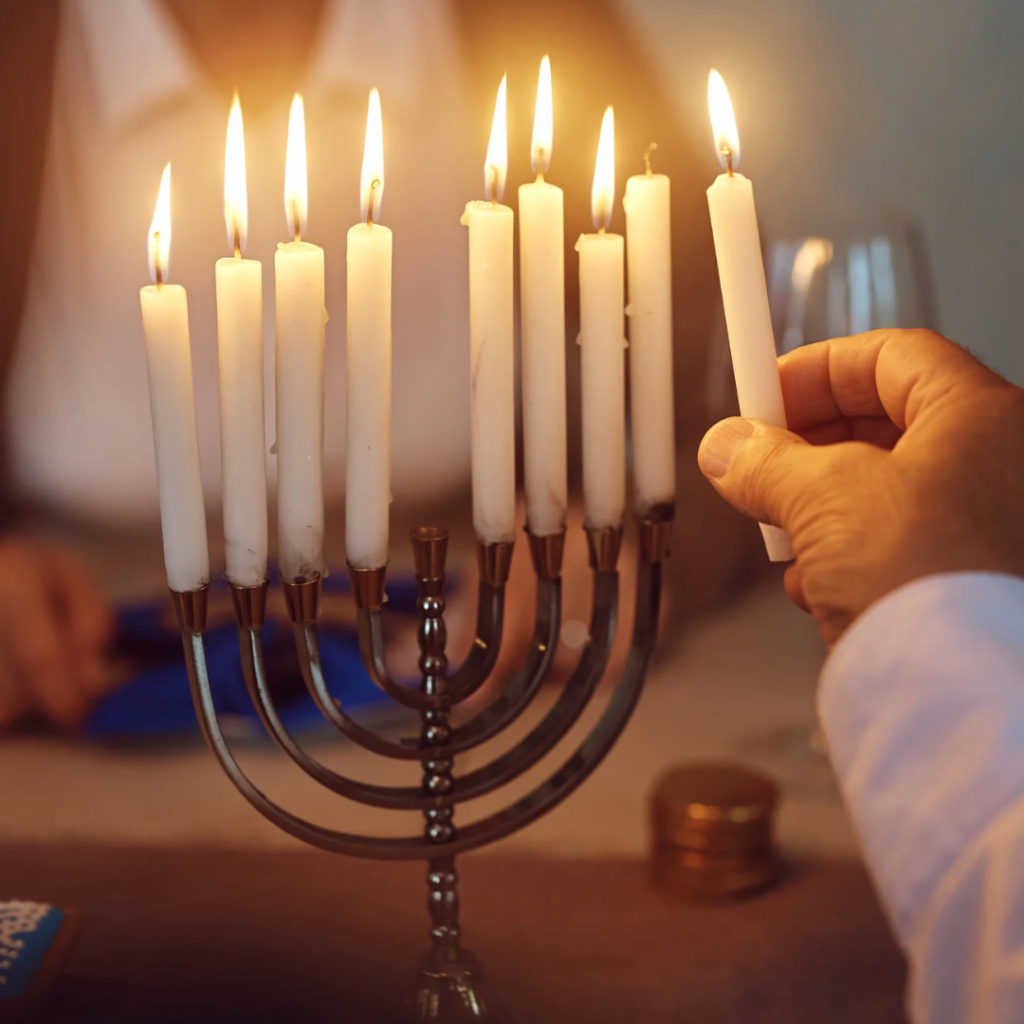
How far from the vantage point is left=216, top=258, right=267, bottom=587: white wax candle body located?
0.50 m

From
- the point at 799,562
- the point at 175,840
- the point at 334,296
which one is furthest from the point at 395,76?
the point at 175,840

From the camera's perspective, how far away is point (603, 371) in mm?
567

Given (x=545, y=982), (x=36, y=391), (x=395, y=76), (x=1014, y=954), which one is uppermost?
(x=395, y=76)

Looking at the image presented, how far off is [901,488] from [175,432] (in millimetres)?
316

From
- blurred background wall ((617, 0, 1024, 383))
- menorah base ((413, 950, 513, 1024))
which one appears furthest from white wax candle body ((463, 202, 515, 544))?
blurred background wall ((617, 0, 1024, 383))

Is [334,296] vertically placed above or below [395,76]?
below

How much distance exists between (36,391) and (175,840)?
36 centimetres

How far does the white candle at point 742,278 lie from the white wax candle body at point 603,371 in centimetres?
6

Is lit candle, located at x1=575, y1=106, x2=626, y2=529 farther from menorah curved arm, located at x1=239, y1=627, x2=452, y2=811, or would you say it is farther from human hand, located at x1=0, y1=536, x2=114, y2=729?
human hand, located at x1=0, y1=536, x2=114, y2=729

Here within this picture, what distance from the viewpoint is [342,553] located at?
832 mm

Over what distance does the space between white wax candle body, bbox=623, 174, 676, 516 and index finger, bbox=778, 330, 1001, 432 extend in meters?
0.11

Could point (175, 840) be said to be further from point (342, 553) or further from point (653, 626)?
point (653, 626)

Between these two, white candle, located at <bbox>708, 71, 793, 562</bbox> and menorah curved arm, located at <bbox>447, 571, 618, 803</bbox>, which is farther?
menorah curved arm, located at <bbox>447, 571, 618, 803</bbox>

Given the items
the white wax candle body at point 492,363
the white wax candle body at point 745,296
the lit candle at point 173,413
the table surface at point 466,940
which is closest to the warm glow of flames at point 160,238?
the lit candle at point 173,413
